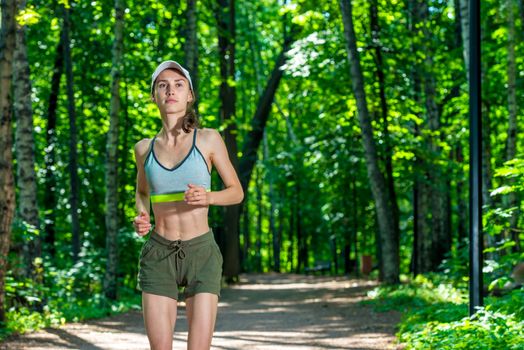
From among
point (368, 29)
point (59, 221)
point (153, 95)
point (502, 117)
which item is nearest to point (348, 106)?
point (368, 29)

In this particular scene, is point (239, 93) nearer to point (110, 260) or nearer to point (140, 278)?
point (110, 260)

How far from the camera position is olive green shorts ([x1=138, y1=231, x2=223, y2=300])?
4496 millimetres

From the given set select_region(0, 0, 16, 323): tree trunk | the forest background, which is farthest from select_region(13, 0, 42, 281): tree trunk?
select_region(0, 0, 16, 323): tree trunk

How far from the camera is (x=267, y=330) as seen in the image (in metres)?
12.6

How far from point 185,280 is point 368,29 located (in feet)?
60.9

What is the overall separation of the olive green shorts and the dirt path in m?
5.76

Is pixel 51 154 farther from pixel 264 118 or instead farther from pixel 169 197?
pixel 169 197

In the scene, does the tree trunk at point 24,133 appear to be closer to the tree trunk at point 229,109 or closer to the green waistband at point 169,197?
the green waistband at point 169,197

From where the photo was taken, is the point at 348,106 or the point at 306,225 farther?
the point at 306,225

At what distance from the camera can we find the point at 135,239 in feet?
66.1

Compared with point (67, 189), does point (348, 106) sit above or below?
above

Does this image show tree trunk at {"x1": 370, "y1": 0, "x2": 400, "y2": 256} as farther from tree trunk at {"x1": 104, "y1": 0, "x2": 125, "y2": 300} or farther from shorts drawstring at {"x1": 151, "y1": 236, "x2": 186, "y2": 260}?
shorts drawstring at {"x1": 151, "y1": 236, "x2": 186, "y2": 260}

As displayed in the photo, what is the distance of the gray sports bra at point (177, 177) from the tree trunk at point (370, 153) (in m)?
14.5

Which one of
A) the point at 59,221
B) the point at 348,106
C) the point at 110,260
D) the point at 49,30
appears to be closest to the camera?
the point at 110,260
